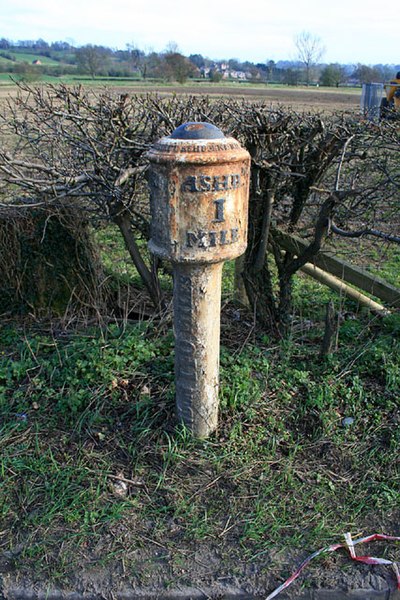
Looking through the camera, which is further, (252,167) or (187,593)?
(252,167)

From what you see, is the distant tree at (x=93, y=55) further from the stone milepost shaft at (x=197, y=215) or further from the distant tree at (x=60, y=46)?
the stone milepost shaft at (x=197, y=215)

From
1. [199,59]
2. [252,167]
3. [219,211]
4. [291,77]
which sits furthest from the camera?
[199,59]

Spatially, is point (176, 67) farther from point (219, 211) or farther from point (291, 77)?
point (219, 211)

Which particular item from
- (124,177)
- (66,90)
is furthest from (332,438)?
(66,90)

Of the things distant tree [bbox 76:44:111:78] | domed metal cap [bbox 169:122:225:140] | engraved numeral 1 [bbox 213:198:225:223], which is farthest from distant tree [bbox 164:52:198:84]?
engraved numeral 1 [bbox 213:198:225:223]

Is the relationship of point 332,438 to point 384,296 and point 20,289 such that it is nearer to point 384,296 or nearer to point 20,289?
point 384,296

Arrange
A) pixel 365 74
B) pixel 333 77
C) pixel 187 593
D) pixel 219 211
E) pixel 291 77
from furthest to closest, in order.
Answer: pixel 291 77, pixel 365 74, pixel 333 77, pixel 219 211, pixel 187 593

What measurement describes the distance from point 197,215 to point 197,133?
378 mm

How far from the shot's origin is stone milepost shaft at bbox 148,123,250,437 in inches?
91.4

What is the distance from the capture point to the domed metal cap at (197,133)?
7.79 feet

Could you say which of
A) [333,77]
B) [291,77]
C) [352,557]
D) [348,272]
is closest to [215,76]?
[291,77]

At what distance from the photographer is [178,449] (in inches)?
115

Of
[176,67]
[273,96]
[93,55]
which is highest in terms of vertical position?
[93,55]

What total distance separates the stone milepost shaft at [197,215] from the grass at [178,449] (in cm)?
61
